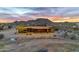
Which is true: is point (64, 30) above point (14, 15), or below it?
below

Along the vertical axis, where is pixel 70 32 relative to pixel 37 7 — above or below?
below

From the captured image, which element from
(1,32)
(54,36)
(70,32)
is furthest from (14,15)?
(70,32)

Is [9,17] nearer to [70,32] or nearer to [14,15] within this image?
[14,15]

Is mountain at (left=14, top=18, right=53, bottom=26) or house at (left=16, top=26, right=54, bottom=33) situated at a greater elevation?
mountain at (left=14, top=18, right=53, bottom=26)

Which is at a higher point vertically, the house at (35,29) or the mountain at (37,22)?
the mountain at (37,22)

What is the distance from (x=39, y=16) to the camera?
1.84 meters

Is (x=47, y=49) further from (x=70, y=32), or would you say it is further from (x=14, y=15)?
(x=14, y=15)

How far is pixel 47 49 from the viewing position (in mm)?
1835
